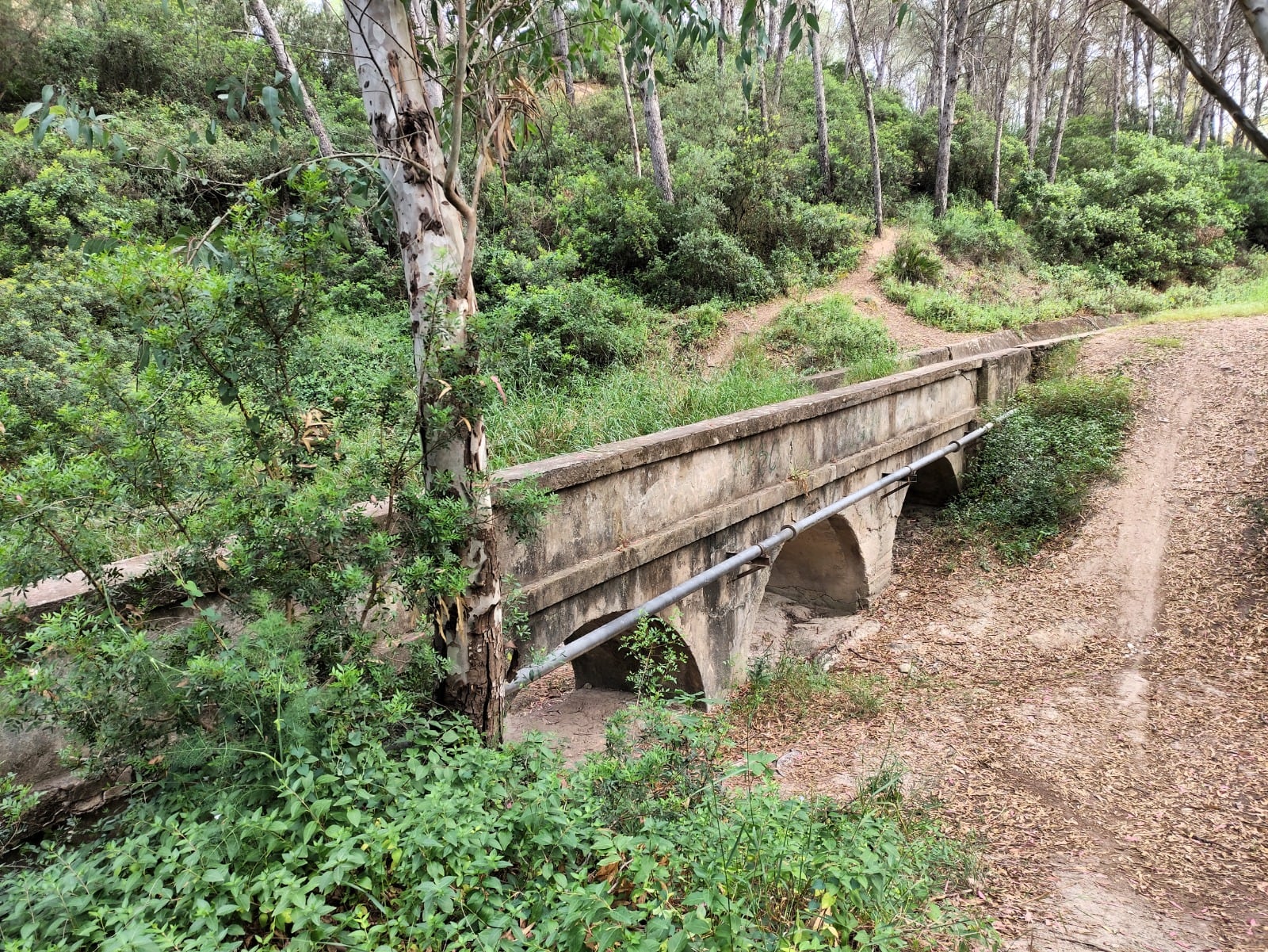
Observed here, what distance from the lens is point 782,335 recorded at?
12.3 metres

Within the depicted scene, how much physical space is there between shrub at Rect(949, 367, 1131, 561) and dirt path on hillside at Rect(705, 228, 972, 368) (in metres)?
2.54

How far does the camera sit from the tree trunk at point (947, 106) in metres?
16.4

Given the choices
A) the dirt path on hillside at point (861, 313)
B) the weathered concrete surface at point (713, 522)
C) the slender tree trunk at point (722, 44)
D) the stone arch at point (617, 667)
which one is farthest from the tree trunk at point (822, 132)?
the stone arch at point (617, 667)

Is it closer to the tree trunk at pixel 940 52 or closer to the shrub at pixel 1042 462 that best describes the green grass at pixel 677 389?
the shrub at pixel 1042 462

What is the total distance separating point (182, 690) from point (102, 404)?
1015 millimetres

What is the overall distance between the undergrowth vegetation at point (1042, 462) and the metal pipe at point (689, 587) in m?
1.24

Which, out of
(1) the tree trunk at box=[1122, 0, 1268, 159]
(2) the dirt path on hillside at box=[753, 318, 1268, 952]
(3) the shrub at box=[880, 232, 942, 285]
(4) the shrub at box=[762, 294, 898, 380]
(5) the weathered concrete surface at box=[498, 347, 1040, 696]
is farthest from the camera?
(3) the shrub at box=[880, 232, 942, 285]

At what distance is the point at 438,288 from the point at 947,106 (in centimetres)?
1892

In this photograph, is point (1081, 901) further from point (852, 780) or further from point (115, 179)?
point (115, 179)

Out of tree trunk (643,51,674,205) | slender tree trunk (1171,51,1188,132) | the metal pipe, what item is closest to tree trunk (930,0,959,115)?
slender tree trunk (1171,51,1188,132)

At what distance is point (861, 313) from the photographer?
13852mm

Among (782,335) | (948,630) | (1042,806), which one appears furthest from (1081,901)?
(782,335)

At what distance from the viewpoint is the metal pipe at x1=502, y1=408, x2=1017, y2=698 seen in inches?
138

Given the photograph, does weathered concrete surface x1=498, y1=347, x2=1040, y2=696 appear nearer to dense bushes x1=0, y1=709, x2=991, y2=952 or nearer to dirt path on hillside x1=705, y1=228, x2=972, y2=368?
dense bushes x1=0, y1=709, x2=991, y2=952
